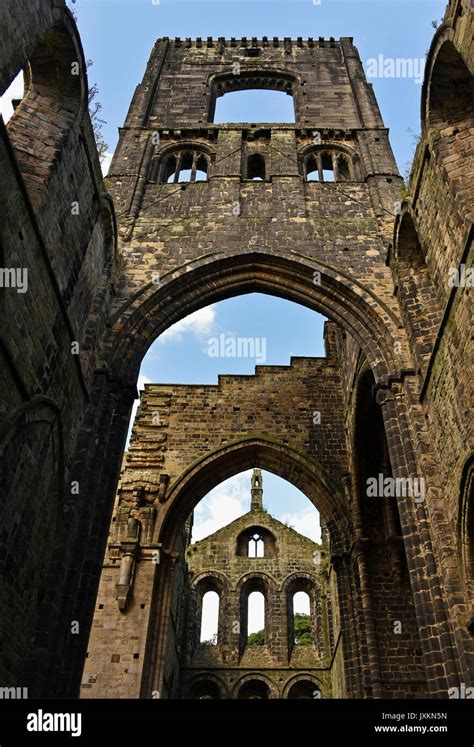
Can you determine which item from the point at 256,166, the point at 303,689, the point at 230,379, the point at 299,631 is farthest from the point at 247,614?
the point at 256,166

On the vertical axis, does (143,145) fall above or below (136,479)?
above

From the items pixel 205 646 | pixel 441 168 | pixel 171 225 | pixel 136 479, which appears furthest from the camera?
pixel 205 646

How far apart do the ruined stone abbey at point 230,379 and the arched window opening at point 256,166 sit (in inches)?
2.6

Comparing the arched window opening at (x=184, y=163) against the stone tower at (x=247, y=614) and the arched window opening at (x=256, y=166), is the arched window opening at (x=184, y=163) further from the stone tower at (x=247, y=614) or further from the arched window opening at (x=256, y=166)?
the stone tower at (x=247, y=614)

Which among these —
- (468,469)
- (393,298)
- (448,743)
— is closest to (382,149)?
(393,298)

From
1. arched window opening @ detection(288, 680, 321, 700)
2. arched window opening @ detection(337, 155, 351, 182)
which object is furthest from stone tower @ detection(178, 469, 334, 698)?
arched window opening @ detection(337, 155, 351, 182)

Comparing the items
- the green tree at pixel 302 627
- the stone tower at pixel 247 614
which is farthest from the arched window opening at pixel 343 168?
the green tree at pixel 302 627

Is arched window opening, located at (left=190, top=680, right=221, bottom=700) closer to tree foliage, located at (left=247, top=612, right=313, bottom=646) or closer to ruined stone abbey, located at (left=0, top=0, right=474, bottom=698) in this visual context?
ruined stone abbey, located at (left=0, top=0, right=474, bottom=698)

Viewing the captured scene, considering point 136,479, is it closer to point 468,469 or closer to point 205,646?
point 205,646

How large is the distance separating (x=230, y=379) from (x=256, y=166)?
530 cm

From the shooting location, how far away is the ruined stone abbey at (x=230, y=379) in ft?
21.3

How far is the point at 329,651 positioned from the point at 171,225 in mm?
11787

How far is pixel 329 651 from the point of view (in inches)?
642

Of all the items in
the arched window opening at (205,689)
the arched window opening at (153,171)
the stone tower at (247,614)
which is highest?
the arched window opening at (153,171)
